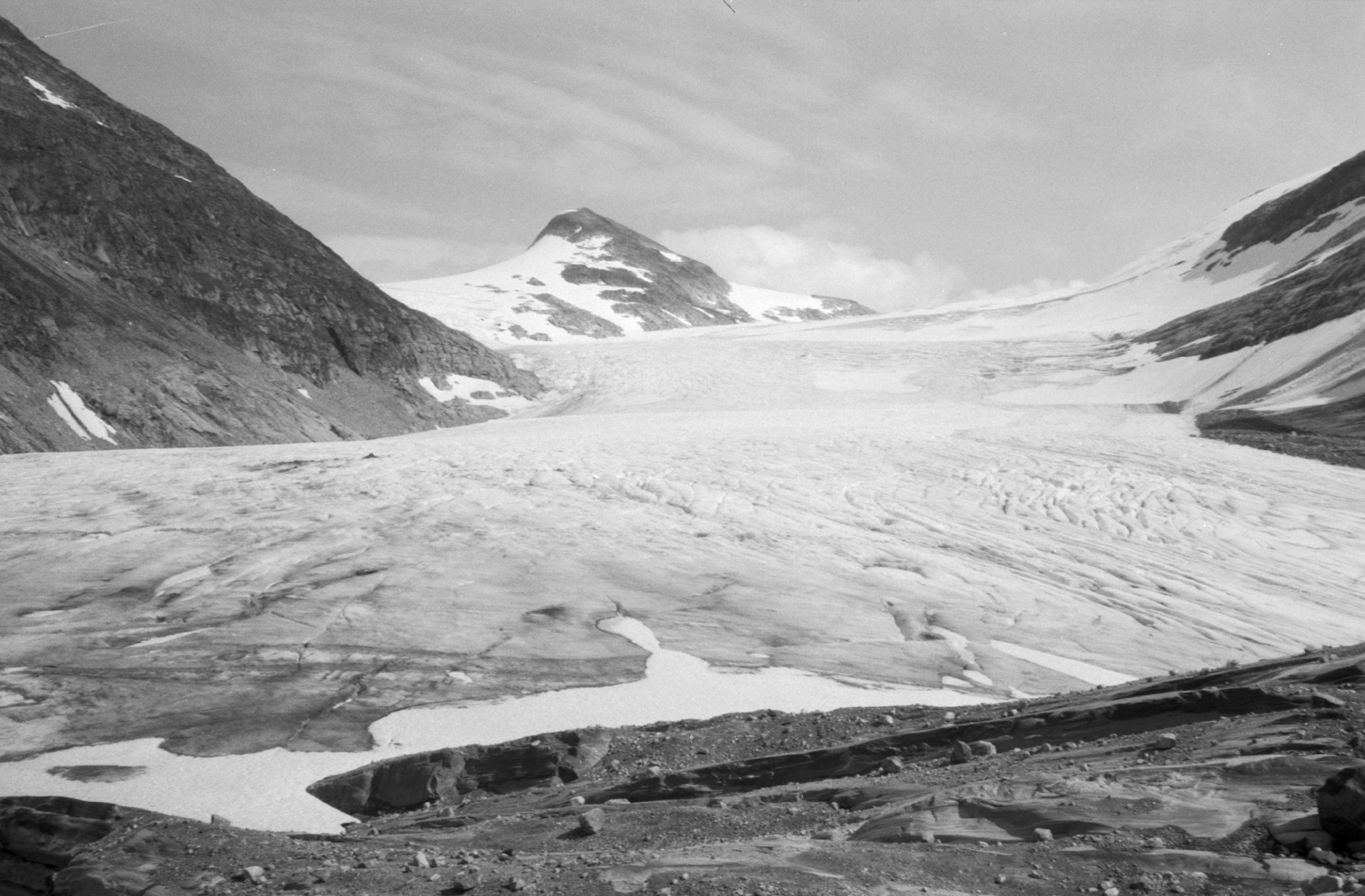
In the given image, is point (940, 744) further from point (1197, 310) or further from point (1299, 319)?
point (1197, 310)

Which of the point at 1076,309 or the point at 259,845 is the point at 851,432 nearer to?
the point at 259,845

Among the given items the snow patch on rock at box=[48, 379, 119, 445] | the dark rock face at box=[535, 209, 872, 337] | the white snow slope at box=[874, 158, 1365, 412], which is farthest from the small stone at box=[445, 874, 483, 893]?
the dark rock face at box=[535, 209, 872, 337]

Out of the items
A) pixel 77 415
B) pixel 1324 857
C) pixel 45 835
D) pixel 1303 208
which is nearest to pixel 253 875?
pixel 45 835

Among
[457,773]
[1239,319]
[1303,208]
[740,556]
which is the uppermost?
[1303,208]

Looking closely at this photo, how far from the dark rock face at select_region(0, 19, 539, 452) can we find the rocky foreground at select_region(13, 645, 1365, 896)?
68.9ft

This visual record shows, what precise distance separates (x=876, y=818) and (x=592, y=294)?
94017 millimetres

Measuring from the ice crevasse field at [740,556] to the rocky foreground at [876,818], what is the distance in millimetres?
1759

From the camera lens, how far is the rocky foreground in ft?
15.3

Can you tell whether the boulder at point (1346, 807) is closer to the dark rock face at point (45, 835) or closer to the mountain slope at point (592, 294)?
the dark rock face at point (45, 835)

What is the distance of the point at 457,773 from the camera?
8680 millimetres

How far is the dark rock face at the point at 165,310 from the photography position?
2666cm

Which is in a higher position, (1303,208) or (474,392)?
(1303,208)

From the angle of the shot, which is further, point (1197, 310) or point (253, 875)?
point (1197, 310)

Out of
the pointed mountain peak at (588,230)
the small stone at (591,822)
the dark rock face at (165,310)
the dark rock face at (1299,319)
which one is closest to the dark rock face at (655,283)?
the pointed mountain peak at (588,230)
